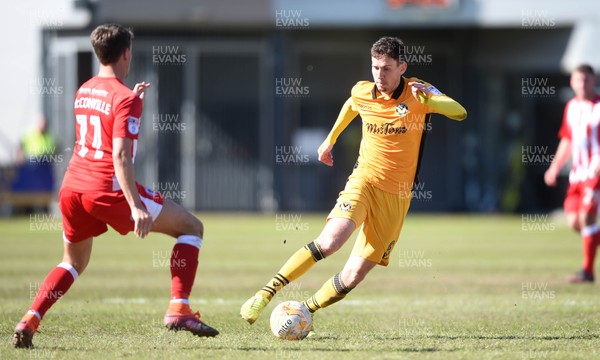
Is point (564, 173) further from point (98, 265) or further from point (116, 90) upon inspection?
point (116, 90)

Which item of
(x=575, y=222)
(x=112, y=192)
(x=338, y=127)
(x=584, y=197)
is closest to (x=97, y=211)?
(x=112, y=192)

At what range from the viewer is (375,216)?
798cm

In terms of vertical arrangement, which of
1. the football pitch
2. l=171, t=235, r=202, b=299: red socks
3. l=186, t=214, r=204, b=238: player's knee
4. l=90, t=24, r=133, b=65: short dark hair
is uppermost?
l=90, t=24, r=133, b=65: short dark hair

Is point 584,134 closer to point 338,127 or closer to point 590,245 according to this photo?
point 590,245

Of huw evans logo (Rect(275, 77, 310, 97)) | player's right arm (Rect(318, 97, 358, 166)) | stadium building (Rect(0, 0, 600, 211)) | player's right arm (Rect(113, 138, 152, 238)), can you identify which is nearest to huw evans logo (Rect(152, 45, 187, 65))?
stadium building (Rect(0, 0, 600, 211))

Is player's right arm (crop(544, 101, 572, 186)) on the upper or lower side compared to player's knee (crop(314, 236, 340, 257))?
upper

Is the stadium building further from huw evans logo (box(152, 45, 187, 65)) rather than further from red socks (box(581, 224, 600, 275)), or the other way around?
red socks (box(581, 224, 600, 275))

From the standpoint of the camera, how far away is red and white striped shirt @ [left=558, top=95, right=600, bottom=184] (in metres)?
12.4

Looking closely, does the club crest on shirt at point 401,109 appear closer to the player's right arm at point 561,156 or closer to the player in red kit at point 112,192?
the player in red kit at point 112,192

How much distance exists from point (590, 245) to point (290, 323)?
5.79 m

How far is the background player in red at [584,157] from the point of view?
40.0 feet

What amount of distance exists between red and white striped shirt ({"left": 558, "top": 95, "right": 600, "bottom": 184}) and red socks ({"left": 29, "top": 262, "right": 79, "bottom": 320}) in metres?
A: 6.79


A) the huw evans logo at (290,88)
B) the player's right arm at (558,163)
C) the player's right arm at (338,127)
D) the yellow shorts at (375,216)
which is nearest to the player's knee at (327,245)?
the yellow shorts at (375,216)

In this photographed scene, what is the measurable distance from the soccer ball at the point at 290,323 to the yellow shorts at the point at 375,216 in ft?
2.21
